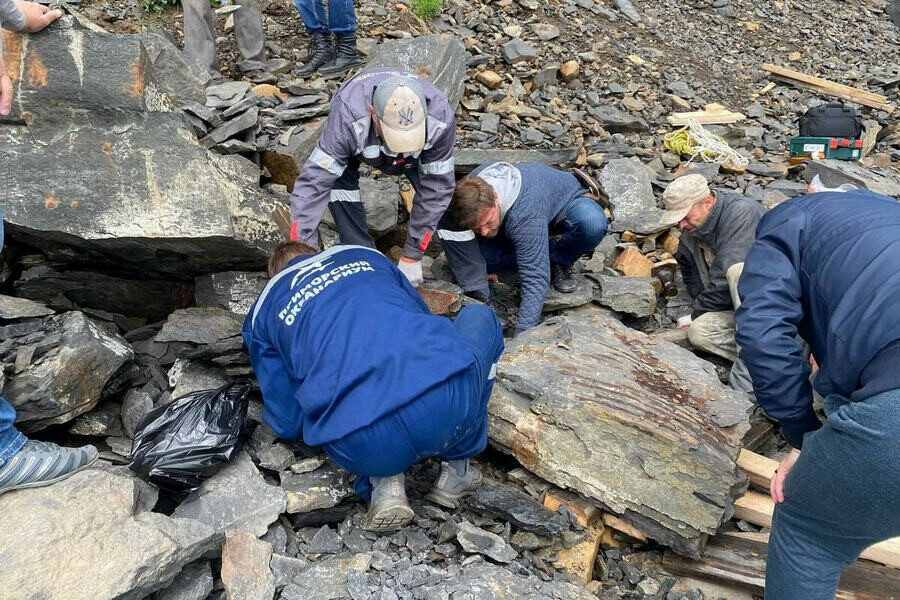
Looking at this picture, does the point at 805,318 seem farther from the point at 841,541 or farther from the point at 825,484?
the point at 841,541

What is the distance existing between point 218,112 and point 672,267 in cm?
383

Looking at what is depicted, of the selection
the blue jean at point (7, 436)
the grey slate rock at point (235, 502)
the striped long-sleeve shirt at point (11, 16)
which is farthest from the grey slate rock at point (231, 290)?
the striped long-sleeve shirt at point (11, 16)

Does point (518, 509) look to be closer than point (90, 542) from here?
No

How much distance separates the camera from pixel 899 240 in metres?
2.16

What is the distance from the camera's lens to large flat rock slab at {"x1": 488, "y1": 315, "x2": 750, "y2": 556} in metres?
3.23

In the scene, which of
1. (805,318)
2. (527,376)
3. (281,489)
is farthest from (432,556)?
(805,318)

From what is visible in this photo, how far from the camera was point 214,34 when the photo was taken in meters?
6.60

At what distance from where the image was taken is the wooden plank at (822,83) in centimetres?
939

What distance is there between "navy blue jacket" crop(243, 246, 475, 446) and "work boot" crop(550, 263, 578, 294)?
204 cm

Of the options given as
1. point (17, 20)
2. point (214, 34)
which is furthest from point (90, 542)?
point (214, 34)

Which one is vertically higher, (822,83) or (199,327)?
(822,83)

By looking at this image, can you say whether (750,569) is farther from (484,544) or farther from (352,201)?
(352,201)

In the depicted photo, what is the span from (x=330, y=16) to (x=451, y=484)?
16.5 feet

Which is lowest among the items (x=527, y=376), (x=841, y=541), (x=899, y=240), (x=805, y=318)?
(x=527, y=376)
